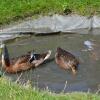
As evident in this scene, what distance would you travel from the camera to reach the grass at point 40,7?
12172 mm

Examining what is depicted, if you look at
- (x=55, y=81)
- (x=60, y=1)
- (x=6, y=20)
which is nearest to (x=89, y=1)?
(x=60, y=1)

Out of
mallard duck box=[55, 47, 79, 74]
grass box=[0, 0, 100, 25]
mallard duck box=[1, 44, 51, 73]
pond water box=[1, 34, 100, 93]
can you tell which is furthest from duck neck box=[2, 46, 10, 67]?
grass box=[0, 0, 100, 25]

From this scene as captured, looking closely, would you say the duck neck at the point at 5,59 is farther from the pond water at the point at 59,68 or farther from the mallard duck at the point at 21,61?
the pond water at the point at 59,68

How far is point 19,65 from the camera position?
9.77m

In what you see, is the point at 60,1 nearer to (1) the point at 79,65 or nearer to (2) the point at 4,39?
(2) the point at 4,39

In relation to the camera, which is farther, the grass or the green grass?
the grass

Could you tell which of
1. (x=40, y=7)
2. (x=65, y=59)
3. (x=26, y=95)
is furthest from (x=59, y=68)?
(x=26, y=95)

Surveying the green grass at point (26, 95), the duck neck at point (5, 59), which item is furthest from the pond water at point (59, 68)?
the green grass at point (26, 95)

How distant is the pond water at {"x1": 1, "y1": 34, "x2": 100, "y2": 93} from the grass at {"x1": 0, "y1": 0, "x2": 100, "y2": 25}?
953 mm

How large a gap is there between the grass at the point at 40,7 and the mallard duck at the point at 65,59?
2372 millimetres

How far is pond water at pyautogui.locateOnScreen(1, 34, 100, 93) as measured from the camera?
8.93 meters

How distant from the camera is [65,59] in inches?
397

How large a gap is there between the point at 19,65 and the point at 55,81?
106 centimetres

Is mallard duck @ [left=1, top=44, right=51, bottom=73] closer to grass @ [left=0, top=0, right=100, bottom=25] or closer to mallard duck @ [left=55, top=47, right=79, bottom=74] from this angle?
mallard duck @ [left=55, top=47, right=79, bottom=74]
